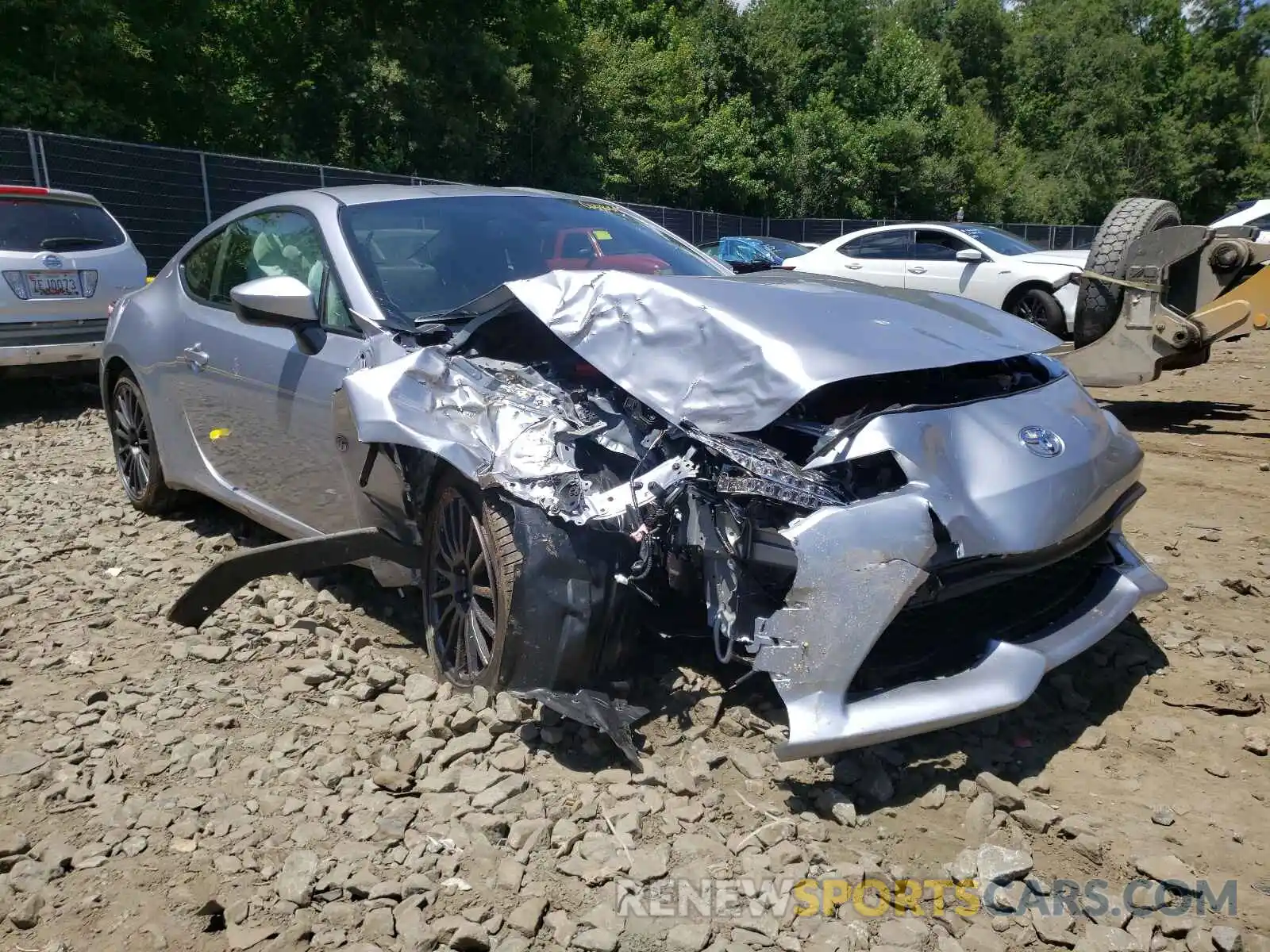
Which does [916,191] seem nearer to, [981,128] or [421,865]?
[981,128]

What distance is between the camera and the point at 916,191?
37469 mm

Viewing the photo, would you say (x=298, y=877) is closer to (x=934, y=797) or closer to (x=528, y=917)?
(x=528, y=917)

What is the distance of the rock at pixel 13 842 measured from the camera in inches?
99.2

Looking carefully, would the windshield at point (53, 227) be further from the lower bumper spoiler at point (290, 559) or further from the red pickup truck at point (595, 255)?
the lower bumper spoiler at point (290, 559)

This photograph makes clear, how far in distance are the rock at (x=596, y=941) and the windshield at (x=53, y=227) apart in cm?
775

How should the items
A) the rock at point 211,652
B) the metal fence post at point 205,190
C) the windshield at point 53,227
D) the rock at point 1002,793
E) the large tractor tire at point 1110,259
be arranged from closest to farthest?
the rock at point 1002,793
the rock at point 211,652
the large tractor tire at point 1110,259
the windshield at point 53,227
the metal fence post at point 205,190

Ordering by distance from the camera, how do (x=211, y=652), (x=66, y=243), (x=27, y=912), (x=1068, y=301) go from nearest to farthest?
1. (x=27, y=912)
2. (x=211, y=652)
3. (x=66, y=243)
4. (x=1068, y=301)

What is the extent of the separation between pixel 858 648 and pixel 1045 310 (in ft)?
32.6

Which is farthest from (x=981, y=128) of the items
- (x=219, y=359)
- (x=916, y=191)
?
(x=219, y=359)

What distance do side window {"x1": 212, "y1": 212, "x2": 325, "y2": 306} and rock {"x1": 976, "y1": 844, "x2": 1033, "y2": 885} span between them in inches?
108

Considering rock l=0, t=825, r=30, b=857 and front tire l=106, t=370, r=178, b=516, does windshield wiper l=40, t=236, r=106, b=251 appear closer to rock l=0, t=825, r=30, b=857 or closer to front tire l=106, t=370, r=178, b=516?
front tire l=106, t=370, r=178, b=516

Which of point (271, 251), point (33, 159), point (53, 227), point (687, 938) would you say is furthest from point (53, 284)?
point (687, 938)

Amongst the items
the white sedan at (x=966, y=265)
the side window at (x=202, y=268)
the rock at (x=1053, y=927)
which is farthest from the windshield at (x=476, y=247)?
the white sedan at (x=966, y=265)

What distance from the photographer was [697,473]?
8.79ft
